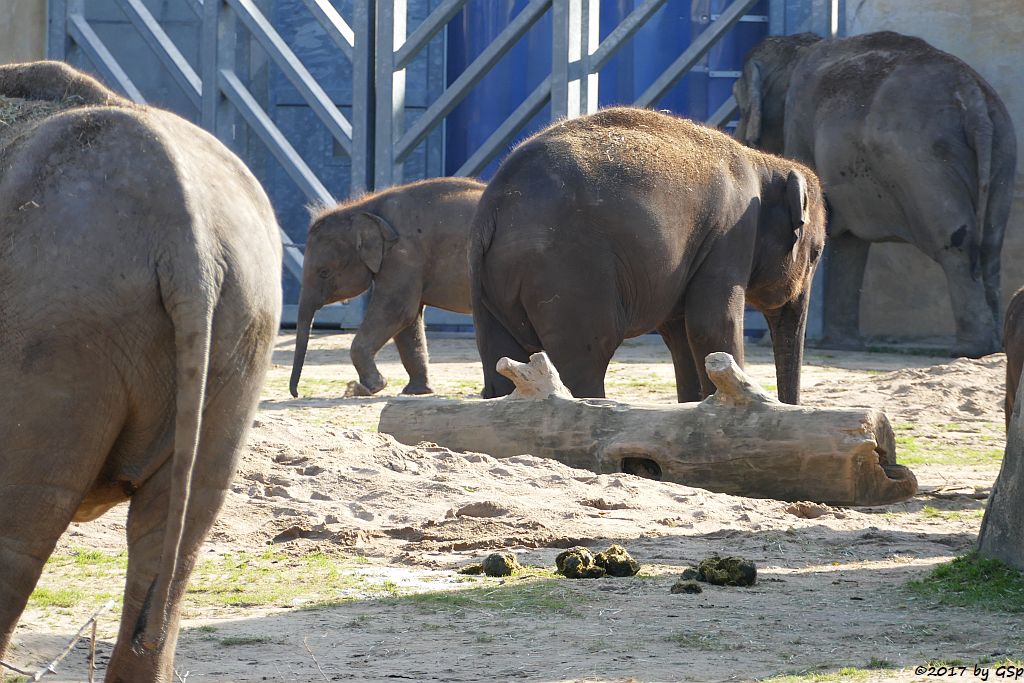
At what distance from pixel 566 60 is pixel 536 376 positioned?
361 inches

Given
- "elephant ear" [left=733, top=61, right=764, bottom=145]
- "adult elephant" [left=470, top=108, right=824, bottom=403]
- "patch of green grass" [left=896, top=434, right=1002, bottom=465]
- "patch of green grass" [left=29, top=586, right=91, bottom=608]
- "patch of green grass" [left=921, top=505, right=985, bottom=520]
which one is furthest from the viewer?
"elephant ear" [left=733, top=61, right=764, bottom=145]

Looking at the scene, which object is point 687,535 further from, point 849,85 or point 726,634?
point 849,85

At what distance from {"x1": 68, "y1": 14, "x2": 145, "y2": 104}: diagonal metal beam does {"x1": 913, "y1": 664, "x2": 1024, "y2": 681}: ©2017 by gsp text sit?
47.0 ft

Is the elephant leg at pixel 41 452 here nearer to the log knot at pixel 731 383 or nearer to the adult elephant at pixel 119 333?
the adult elephant at pixel 119 333

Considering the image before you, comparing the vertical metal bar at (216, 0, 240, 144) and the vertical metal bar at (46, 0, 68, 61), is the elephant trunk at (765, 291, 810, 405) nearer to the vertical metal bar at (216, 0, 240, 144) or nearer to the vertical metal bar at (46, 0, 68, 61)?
the vertical metal bar at (216, 0, 240, 144)

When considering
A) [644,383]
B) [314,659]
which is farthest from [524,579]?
[644,383]

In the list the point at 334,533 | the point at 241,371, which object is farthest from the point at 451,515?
the point at 241,371

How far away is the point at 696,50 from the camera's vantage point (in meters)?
16.0

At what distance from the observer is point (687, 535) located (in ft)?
19.2

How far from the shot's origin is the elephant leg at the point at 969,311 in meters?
13.6

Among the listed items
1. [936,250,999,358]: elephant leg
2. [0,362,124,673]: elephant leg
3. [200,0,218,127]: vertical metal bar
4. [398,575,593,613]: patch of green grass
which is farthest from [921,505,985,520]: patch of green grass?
[200,0,218,127]: vertical metal bar

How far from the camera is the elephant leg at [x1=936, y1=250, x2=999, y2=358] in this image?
534 inches

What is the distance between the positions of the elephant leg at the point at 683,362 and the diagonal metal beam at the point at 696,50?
7.38 m

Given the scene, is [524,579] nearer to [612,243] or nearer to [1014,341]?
[1014,341]
